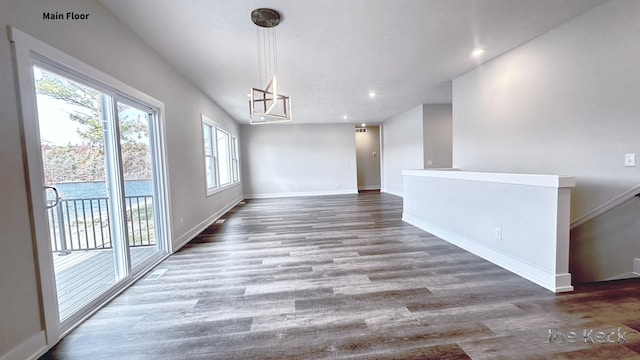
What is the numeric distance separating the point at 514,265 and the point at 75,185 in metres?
4.28

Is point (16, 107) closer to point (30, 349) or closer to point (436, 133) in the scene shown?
point (30, 349)

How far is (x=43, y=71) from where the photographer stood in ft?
5.75

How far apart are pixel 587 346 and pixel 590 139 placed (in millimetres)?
2264

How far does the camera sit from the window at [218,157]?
5.23m

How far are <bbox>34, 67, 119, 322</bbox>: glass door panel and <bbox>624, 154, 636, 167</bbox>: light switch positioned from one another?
4.91 m

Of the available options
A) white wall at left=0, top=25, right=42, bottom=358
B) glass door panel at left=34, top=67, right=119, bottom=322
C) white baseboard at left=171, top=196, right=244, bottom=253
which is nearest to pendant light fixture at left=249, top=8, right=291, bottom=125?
glass door panel at left=34, top=67, right=119, bottom=322

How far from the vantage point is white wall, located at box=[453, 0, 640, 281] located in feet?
7.73

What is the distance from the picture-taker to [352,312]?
1899 millimetres

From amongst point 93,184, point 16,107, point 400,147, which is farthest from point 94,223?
point 400,147

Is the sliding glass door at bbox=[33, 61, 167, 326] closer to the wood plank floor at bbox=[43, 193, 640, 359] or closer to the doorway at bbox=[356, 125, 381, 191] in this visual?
the wood plank floor at bbox=[43, 193, 640, 359]

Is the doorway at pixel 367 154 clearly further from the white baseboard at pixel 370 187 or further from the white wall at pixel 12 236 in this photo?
the white wall at pixel 12 236

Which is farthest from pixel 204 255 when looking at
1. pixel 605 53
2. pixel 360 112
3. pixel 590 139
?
pixel 360 112

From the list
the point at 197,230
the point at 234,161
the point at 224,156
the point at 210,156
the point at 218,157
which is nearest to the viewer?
the point at 197,230

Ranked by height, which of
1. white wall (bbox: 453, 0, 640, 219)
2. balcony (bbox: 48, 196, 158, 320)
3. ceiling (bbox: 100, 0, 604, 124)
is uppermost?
ceiling (bbox: 100, 0, 604, 124)
